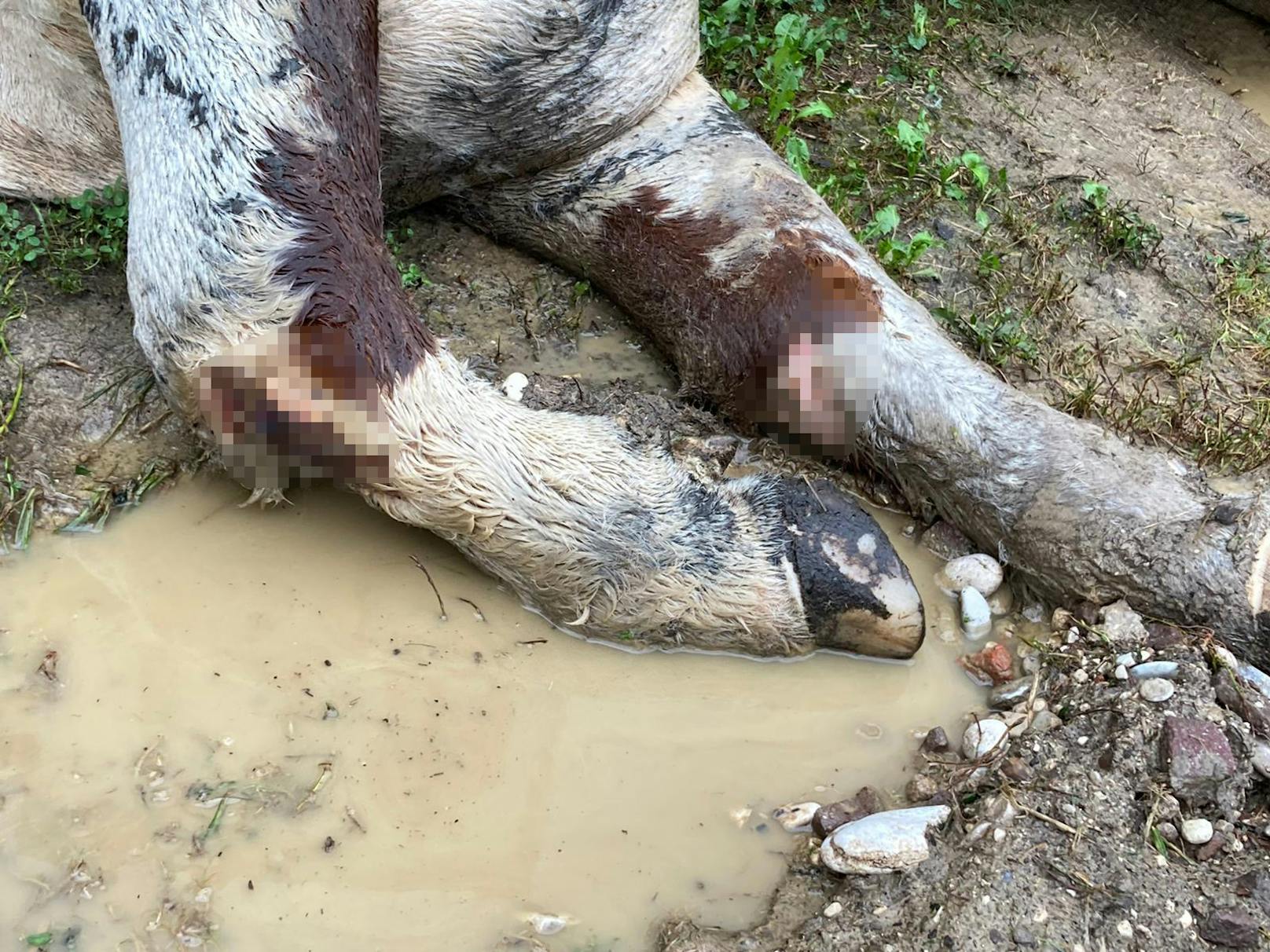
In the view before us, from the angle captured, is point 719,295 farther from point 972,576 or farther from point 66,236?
point 66,236

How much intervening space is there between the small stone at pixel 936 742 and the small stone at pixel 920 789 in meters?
0.07

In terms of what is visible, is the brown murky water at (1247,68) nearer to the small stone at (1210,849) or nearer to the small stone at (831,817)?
the small stone at (1210,849)

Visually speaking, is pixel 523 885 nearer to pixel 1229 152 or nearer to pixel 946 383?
pixel 946 383

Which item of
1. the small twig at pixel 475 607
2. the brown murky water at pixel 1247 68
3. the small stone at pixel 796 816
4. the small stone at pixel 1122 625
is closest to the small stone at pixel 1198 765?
the small stone at pixel 1122 625

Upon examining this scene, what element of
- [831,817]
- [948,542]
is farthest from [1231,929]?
[948,542]

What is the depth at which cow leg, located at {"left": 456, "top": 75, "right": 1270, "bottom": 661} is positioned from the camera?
2.43 m

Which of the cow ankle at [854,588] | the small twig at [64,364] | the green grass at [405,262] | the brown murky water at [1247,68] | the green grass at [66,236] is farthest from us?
the brown murky water at [1247,68]

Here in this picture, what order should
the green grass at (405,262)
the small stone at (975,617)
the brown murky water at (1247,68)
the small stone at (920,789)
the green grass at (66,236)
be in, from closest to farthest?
the small stone at (920,789) < the small stone at (975,617) < the green grass at (66,236) < the green grass at (405,262) < the brown murky water at (1247,68)

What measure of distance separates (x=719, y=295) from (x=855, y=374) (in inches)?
16.8

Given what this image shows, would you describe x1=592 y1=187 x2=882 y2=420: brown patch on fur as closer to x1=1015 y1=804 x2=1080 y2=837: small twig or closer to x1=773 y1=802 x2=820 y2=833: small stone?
x1=773 y1=802 x2=820 y2=833: small stone

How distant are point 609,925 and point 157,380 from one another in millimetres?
1427

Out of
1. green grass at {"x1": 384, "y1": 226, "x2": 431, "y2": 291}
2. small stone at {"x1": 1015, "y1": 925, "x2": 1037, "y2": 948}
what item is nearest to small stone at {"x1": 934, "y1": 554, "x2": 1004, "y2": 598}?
small stone at {"x1": 1015, "y1": 925, "x2": 1037, "y2": 948}

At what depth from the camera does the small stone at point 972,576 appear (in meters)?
2.61

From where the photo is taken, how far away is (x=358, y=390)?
2.18 metres
